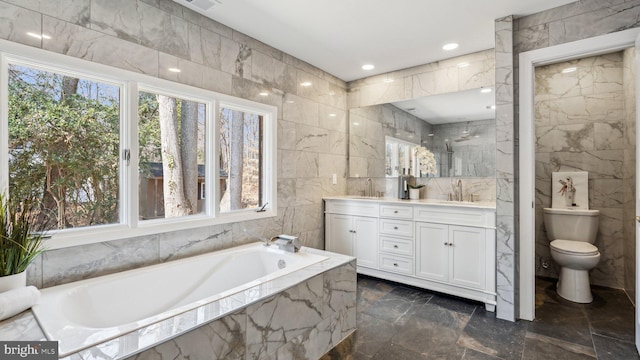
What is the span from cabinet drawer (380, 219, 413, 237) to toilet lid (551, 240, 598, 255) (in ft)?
4.41

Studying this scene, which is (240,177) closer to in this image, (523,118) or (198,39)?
(198,39)

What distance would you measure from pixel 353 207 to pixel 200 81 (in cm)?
210

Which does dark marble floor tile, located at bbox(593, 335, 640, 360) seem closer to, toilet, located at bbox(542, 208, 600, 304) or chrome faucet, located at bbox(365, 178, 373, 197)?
toilet, located at bbox(542, 208, 600, 304)

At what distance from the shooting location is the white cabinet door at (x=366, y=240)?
11.4ft

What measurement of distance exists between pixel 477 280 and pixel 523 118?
146cm

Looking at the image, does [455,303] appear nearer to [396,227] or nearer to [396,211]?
[396,227]

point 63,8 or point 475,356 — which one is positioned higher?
point 63,8

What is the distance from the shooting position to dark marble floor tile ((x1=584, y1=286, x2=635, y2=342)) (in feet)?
7.56

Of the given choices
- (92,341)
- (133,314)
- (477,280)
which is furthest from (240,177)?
(477,280)

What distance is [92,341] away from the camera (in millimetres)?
1218

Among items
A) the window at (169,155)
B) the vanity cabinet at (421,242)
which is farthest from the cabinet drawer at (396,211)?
Result: the window at (169,155)

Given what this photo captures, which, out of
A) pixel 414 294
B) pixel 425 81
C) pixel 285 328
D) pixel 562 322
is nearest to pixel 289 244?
pixel 285 328

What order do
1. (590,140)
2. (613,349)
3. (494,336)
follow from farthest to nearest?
(590,140) → (494,336) → (613,349)

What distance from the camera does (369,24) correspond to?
2719mm
